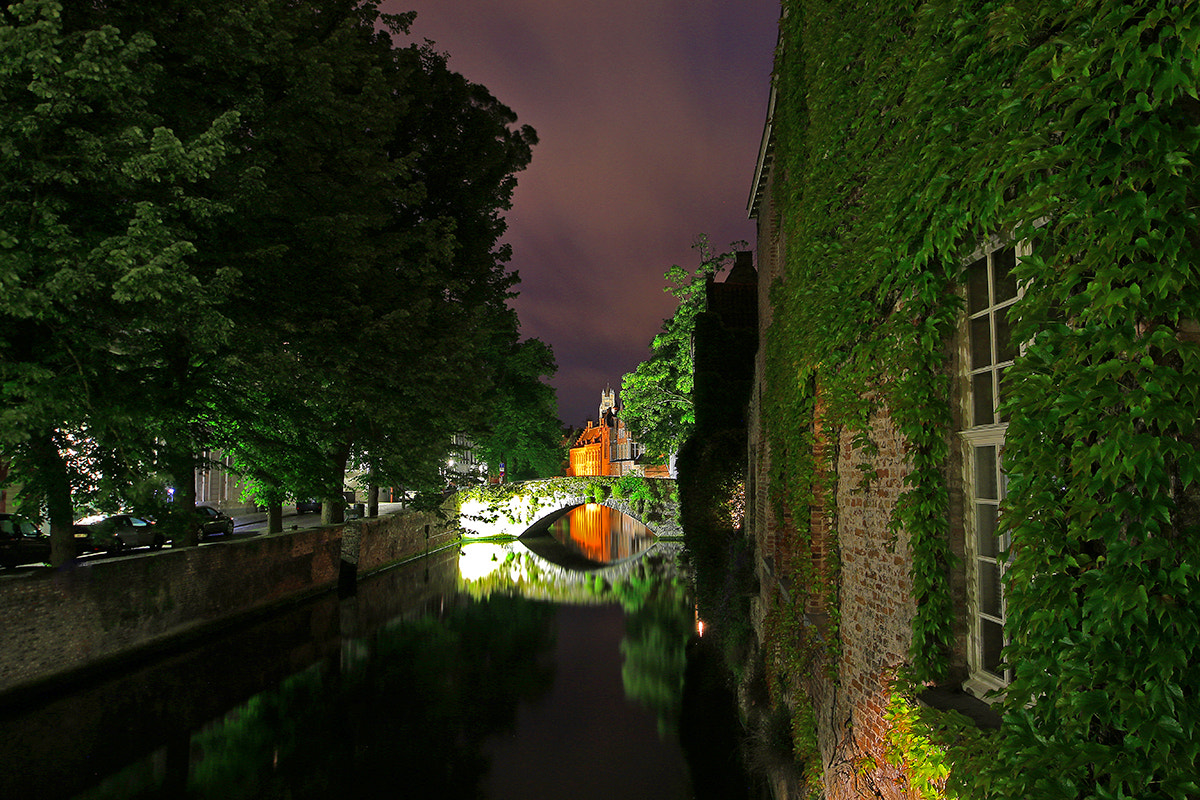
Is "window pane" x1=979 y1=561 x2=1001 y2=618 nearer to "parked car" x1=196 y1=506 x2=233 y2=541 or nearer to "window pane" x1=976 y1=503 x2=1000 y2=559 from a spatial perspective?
"window pane" x1=976 y1=503 x2=1000 y2=559

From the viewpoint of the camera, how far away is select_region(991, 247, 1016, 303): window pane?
2.99 meters

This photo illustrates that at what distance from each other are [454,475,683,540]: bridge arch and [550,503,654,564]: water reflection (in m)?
2.28

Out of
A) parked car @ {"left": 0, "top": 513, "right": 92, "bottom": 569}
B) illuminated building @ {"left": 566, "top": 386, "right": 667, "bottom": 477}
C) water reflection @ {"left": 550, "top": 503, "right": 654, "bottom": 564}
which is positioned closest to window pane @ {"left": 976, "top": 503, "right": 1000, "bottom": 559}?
parked car @ {"left": 0, "top": 513, "right": 92, "bottom": 569}

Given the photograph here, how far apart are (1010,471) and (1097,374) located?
473 mm

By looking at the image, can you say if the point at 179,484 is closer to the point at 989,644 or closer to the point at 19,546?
the point at 19,546

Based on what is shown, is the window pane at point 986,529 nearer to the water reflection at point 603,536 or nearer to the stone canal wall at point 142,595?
the stone canal wall at point 142,595

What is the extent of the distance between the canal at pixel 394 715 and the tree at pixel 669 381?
9799 millimetres

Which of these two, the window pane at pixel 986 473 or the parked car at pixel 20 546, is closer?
the window pane at pixel 986 473

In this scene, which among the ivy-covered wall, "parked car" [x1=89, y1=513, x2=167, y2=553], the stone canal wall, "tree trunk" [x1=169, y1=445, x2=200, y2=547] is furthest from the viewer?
"parked car" [x1=89, y1=513, x2=167, y2=553]

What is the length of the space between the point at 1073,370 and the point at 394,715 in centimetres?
1076

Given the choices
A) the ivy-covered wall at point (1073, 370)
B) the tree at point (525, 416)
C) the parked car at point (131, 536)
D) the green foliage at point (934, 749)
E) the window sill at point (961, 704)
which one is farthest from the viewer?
the tree at point (525, 416)

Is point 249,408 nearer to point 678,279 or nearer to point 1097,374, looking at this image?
point 1097,374

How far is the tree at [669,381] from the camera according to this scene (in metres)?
26.2

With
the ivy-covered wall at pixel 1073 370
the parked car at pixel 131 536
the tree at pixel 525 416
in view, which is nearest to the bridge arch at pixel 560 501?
the tree at pixel 525 416
